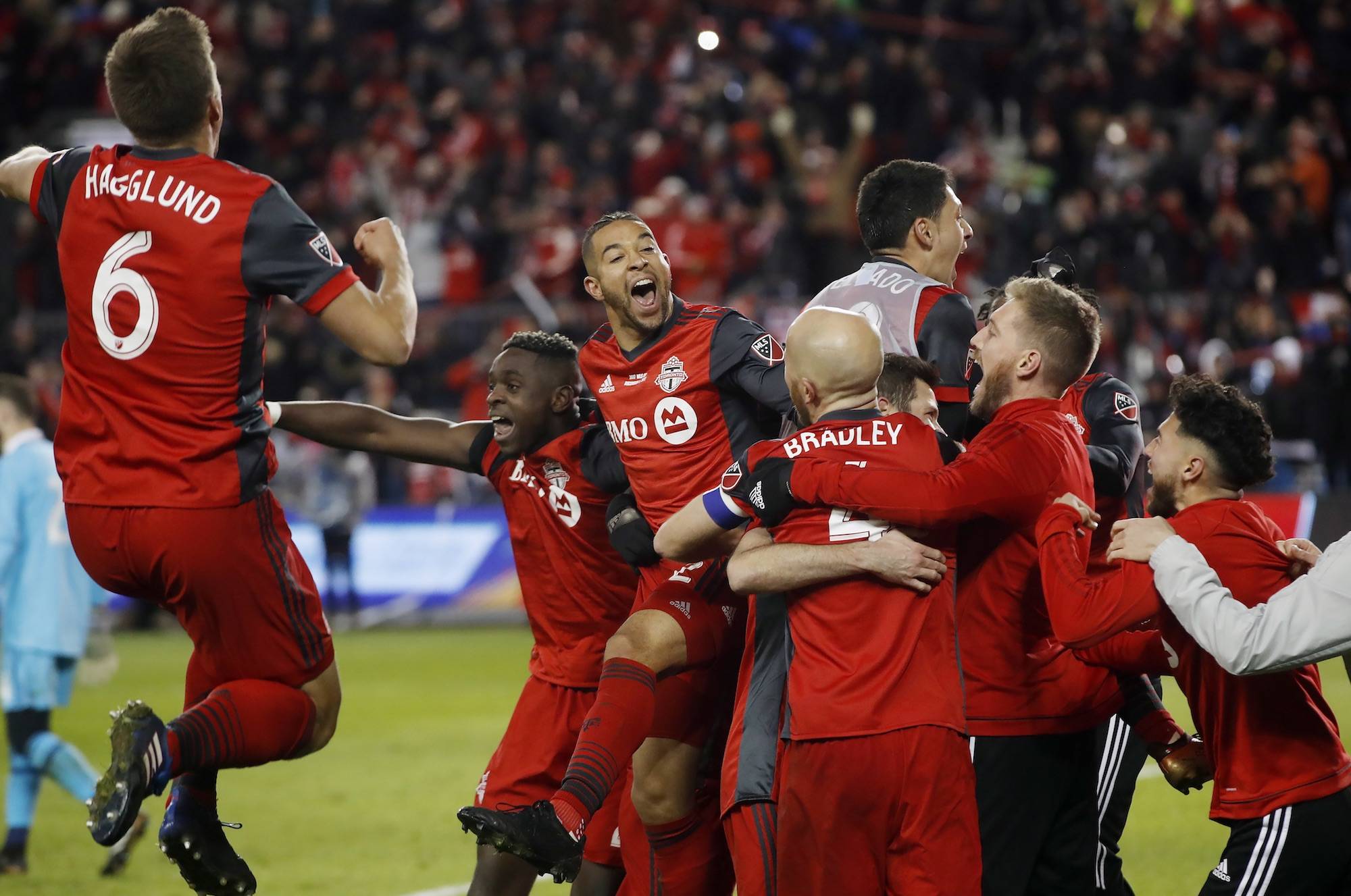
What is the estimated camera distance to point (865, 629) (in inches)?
177

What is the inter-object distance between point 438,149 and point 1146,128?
991cm

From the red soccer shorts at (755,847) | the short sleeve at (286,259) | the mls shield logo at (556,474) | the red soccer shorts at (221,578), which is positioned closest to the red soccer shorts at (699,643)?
the mls shield logo at (556,474)

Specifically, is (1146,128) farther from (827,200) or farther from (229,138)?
(229,138)

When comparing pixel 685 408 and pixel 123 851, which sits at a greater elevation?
pixel 685 408

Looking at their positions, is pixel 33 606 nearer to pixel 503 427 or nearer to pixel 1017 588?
pixel 503 427

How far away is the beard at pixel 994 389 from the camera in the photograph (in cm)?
498

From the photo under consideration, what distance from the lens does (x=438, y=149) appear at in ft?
77.2

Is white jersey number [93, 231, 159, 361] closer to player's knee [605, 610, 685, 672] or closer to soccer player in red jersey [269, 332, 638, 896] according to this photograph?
soccer player in red jersey [269, 332, 638, 896]

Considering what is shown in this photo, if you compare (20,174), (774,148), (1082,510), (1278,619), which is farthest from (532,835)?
(774,148)

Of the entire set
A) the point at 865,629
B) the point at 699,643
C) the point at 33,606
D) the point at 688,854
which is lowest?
the point at 688,854

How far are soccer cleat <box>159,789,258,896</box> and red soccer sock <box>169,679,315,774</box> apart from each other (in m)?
0.18

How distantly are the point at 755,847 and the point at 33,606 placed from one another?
5.82m

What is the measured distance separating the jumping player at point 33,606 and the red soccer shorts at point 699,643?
14.8ft

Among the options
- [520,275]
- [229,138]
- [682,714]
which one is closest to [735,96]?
[520,275]
